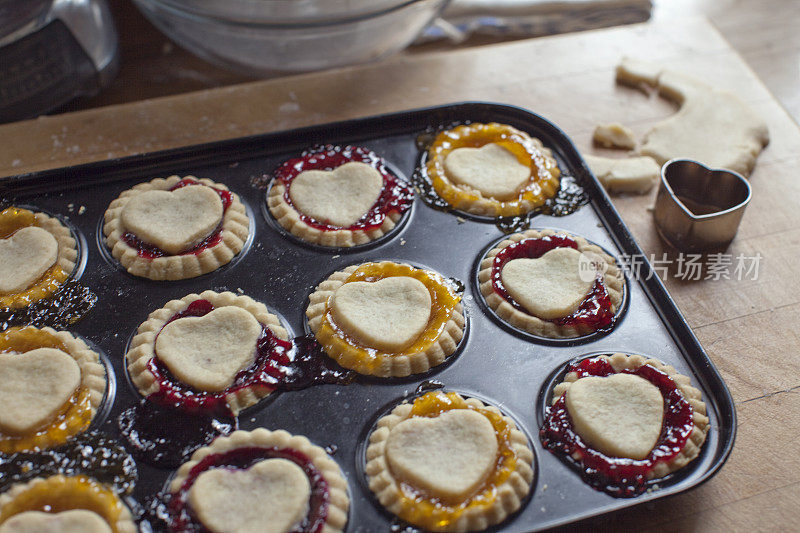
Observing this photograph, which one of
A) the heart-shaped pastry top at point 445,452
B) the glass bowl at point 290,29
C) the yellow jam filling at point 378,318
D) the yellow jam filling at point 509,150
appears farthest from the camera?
the glass bowl at point 290,29

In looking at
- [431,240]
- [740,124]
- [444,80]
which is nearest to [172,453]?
[431,240]

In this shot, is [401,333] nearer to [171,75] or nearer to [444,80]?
[444,80]

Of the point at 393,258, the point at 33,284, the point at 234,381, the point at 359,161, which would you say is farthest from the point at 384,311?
the point at 33,284

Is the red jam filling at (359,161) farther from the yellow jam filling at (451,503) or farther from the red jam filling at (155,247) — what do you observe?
the yellow jam filling at (451,503)

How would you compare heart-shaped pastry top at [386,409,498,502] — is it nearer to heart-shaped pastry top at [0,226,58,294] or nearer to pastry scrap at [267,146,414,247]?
pastry scrap at [267,146,414,247]

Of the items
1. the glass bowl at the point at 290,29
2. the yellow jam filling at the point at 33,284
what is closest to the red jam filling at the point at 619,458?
the yellow jam filling at the point at 33,284

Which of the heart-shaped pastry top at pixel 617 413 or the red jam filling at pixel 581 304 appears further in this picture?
the red jam filling at pixel 581 304
